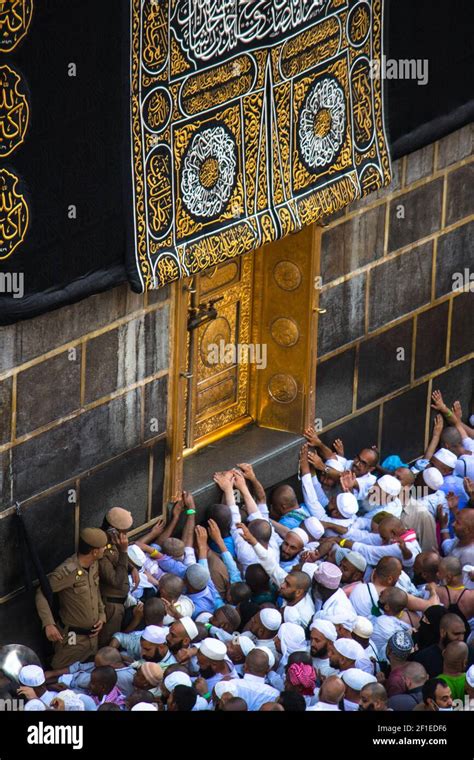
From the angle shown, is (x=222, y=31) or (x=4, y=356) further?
(x=222, y=31)

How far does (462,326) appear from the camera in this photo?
18.0 metres

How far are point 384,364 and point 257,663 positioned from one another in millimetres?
4971

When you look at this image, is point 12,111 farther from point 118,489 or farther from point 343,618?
point 343,618

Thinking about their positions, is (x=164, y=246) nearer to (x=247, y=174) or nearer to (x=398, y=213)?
(x=247, y=174)

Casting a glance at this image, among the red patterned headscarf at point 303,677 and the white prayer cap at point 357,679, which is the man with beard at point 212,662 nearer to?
the red patterned headscarf at point 303,677

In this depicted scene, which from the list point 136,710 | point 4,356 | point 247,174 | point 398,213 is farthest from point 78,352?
point 398,213

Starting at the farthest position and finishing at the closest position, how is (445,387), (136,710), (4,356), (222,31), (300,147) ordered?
(445,387)
(300,147)
(222,31)
(4,356)
(136,710)

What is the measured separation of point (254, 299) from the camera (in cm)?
1602

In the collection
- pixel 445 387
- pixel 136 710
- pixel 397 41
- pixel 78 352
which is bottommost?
pixel 445 387

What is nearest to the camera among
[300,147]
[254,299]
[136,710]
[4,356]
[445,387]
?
[136,710]

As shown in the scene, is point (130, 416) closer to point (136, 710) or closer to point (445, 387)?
point (136, 710)

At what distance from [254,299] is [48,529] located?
3.29 metres

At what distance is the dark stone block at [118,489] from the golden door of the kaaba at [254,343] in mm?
817

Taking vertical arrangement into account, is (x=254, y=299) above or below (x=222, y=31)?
below
